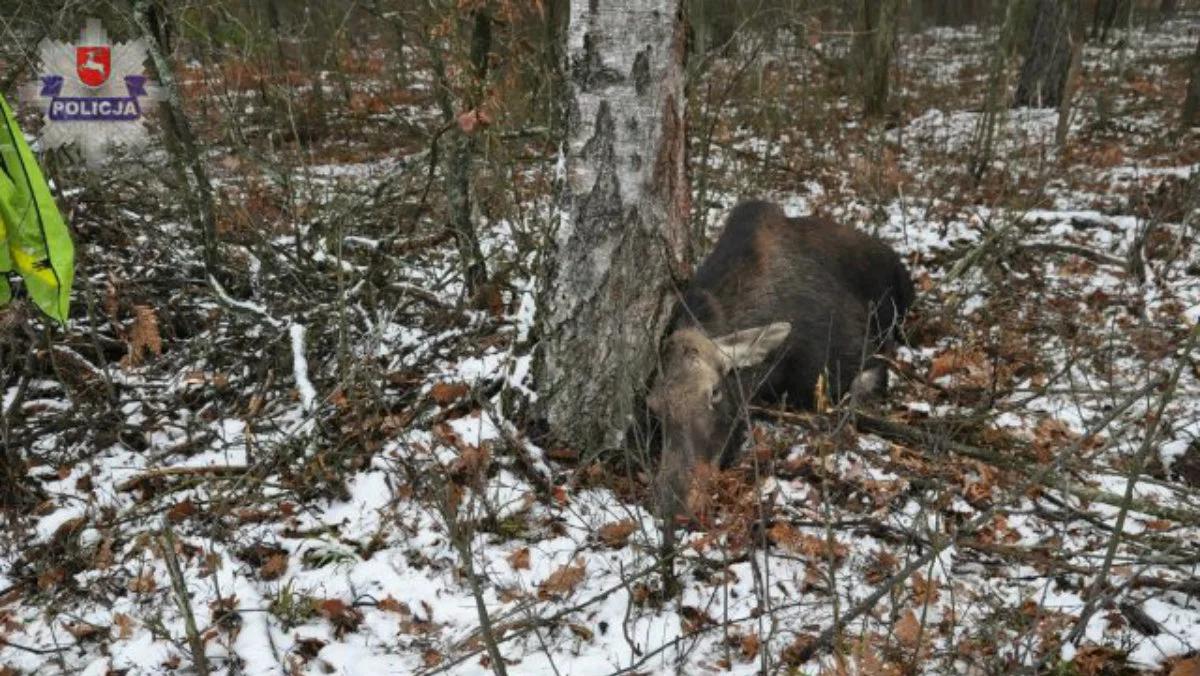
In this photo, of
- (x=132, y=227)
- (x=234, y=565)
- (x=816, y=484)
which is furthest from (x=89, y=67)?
(x=816, y=484)

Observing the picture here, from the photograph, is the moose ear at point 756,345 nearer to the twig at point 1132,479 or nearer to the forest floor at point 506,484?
the forest floor at point 506,484

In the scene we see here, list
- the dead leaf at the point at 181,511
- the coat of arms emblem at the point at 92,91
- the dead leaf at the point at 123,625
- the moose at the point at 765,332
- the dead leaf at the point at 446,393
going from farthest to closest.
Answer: the coat of arms emblem at the point at 92,91, the dead leaf at the point at 446,393, the moose at the point at 765,332, the dead leaf at the point at 181,511, the dead leaf at the point at 123,625

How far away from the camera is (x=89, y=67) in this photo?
18.9 ft

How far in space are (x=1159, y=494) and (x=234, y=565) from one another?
406 cm

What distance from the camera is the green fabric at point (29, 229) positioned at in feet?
13.6

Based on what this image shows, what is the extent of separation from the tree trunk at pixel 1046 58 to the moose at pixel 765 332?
8855mm

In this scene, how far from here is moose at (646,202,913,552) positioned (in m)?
3.96

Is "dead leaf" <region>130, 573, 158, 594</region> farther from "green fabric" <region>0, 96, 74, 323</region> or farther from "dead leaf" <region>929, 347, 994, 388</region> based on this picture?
"dead leaf" <region>929, 347, 994, 388</region>

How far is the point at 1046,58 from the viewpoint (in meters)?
12.8

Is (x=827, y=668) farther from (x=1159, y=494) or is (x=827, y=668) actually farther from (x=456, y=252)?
(x=456, y=252)

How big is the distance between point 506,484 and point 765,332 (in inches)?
58.9

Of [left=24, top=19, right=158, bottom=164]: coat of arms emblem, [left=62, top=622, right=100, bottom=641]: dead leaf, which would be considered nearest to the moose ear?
[left=62, top=622, right=100, bottom=641]: dead leaf

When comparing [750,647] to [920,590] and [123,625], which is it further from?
[123,625]

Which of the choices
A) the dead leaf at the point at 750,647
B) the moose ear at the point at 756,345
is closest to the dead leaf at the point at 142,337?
the moose ear at the point at 756,345
